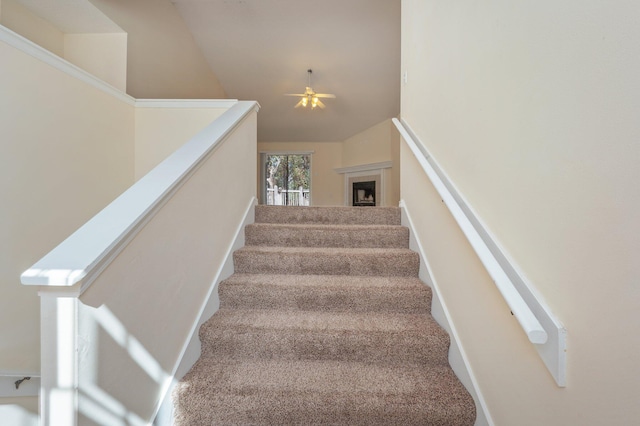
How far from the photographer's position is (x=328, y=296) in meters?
1.52

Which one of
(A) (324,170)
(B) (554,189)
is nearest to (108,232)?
(B) (554,189)

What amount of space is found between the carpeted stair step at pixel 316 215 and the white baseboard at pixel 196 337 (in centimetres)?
27

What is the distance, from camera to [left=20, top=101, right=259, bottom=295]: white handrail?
2.41 ft

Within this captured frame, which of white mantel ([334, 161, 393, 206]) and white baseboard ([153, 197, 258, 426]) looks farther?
white mantel ([334, 161, 393, 206])

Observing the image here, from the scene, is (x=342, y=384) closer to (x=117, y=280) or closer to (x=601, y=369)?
(x=601, y=369)

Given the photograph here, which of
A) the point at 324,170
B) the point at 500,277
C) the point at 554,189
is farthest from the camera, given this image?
the point at 324,170

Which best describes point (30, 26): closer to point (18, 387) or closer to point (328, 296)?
point (18, 387)

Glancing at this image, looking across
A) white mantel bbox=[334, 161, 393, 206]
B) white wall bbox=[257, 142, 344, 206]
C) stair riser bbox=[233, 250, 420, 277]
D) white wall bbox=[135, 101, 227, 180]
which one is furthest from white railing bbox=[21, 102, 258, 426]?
white wall bbox=[257, 142, 344, 206]

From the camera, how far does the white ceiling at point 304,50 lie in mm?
3564

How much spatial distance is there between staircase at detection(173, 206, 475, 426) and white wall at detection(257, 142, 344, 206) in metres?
5.14

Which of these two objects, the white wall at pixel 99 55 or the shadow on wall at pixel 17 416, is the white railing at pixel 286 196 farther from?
the shadow on wall at pixel 17 416

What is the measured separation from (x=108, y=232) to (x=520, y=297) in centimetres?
128

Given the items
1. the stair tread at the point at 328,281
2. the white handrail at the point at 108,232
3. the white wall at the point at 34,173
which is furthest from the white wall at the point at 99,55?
the stair tread at the point at 328,281

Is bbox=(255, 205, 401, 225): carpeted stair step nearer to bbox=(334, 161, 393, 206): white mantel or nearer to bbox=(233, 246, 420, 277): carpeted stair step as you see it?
bbox=(233, 246, 420, 277): carpeted stair step
